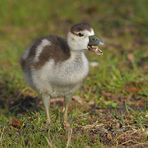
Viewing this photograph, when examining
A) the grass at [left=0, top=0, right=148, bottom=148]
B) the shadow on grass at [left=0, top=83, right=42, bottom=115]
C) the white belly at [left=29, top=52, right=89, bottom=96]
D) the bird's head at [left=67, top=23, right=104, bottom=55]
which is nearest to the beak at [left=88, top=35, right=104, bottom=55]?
the bird's head at [left=67, top=23, right=104, bottom=55]

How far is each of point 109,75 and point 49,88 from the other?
1.78 metres

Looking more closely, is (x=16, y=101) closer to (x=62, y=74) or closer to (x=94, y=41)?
(x=62, y=74)

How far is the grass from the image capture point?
4.98 metres

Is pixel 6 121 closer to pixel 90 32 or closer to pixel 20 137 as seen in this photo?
pixel 20 137

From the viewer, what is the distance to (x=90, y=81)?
23.0 feet

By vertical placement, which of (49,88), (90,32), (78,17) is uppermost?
(90,32)

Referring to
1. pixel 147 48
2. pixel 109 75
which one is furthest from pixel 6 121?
pixel 147 48

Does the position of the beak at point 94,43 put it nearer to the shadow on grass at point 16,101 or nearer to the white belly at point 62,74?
the white belly at point 62,74

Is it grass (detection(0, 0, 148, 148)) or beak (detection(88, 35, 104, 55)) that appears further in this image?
beak (detection(88, 35, 104, 55))

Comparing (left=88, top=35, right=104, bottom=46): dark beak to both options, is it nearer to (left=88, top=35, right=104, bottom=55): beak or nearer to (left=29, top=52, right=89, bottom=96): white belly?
(left=88, top=35, right=104, bottom=55): beak

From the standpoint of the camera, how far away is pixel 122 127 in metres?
5.17

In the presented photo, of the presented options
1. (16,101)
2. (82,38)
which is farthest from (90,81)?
(82,38)

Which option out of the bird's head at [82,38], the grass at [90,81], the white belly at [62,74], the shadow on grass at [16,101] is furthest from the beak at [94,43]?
the shadow on grass at [16,101]

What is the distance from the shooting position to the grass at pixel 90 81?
498 cm
